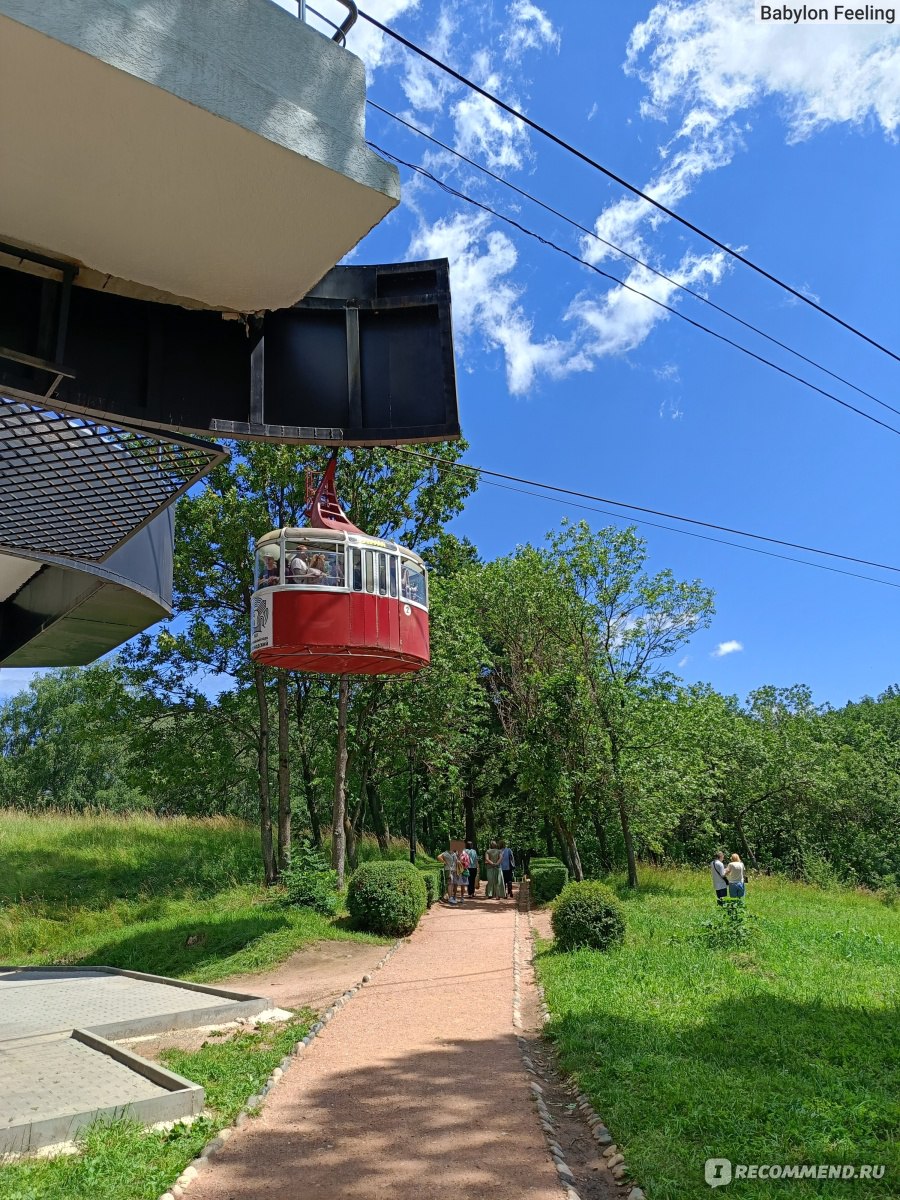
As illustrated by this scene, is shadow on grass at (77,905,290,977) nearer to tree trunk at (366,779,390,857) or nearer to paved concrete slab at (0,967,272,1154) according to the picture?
paved concrete slab at (0,967,272,1154)

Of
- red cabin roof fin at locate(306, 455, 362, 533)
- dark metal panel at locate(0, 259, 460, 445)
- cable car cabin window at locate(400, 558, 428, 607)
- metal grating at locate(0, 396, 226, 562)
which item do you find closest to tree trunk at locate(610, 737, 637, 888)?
cable car cabin window at locate(400, 558, 428, 607)

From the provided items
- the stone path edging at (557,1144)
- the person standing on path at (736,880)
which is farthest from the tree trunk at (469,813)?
the stone path edging at (557,1144)

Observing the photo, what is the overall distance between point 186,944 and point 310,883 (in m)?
3.05

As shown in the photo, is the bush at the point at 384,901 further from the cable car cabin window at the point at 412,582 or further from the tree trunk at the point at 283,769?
the cable car cabin window at the point at 412,582

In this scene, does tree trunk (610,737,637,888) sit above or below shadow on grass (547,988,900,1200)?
above

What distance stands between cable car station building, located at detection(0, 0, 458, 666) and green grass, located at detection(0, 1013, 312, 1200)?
4754mm

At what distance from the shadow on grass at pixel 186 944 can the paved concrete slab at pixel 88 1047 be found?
138 centimetres

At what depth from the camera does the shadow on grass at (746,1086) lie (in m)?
5.30

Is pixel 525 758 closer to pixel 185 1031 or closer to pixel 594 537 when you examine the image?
pixel 594 537

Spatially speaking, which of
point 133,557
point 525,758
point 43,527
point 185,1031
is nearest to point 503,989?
point 185,1031

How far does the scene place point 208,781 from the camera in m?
23.7

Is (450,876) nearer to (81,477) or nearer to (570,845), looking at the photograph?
(570,845)

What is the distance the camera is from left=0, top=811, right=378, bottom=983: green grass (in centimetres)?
1611

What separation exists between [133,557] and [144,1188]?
18.0 feet
